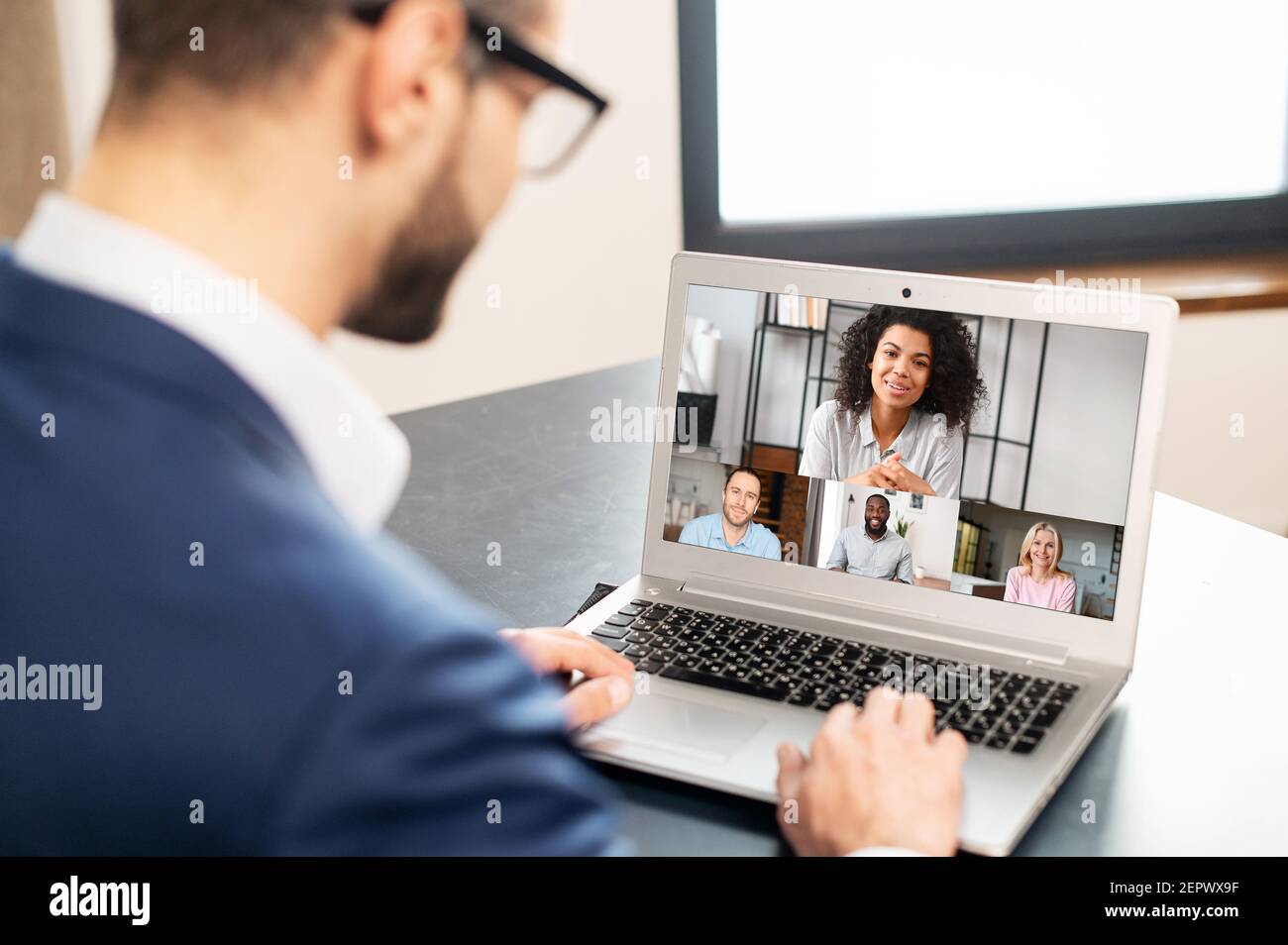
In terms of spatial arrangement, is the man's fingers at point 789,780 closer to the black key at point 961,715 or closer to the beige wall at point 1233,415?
the black key at point 961,715

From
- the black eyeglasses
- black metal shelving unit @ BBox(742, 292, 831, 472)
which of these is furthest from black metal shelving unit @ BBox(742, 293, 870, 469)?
the black eyeglasses

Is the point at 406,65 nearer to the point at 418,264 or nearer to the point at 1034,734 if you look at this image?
the point at 418,264

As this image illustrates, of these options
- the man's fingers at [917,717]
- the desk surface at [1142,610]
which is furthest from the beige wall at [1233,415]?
the man's fingers at [917,717]

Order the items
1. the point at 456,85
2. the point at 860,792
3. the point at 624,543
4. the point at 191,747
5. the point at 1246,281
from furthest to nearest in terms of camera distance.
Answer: the point at 1246,281 < the point at 624,543 < the point at 860,792 < the point at 456,85 < the point at 191,747

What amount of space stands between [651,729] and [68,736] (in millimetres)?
393

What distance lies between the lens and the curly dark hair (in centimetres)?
88

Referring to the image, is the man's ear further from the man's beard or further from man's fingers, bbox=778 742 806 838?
man's fingers, bbox=778 742 806 838

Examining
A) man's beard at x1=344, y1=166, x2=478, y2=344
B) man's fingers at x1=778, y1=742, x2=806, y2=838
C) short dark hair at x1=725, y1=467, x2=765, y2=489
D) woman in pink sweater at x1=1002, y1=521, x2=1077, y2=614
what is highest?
man's beard at x1=344, y1=166, x2=478, y2=344

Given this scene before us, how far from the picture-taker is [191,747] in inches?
15.7

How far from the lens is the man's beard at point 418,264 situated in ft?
1.78

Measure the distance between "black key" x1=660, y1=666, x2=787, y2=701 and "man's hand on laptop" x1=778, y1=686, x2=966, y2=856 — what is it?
0.25 feet

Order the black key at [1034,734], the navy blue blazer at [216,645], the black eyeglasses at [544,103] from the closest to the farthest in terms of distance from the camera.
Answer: the navy blue blazer at [216,645]
the black eyeglasses at [544,103]
the black key at [1034,734]
